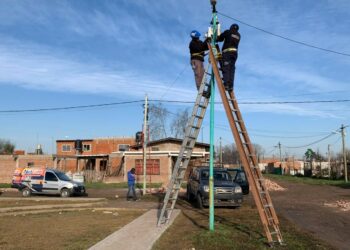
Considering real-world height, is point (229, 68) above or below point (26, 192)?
above

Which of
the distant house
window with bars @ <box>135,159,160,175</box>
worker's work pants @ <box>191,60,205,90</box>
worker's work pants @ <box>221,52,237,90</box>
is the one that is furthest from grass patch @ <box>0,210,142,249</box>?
window with bars @ <box>135,159,160,175</box>

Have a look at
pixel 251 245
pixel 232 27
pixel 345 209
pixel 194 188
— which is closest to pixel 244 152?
pixel 251 245

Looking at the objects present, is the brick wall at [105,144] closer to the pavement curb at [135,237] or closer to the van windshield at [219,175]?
the van windshield at [219,175]

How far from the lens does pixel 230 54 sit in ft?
35.5

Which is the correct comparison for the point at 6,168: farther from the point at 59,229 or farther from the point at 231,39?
the point at 231,39

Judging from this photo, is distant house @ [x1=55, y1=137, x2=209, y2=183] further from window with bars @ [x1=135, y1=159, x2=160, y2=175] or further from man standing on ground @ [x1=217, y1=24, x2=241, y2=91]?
man standing on ground @ [x1=217, y1=24, x2=241, y2=91]

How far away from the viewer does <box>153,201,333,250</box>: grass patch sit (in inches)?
384

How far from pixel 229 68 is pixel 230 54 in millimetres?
359

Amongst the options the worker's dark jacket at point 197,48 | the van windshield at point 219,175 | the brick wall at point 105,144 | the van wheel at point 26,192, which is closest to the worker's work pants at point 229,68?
the worker's dark jacket at point 197,48

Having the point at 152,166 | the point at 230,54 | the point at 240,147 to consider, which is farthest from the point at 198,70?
the point at 152,166

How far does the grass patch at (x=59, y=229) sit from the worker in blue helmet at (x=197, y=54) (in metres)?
5.07

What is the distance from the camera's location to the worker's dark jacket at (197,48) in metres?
12.0

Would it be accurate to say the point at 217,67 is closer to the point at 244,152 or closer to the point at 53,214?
the point at 244,152

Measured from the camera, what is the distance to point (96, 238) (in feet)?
35.0
